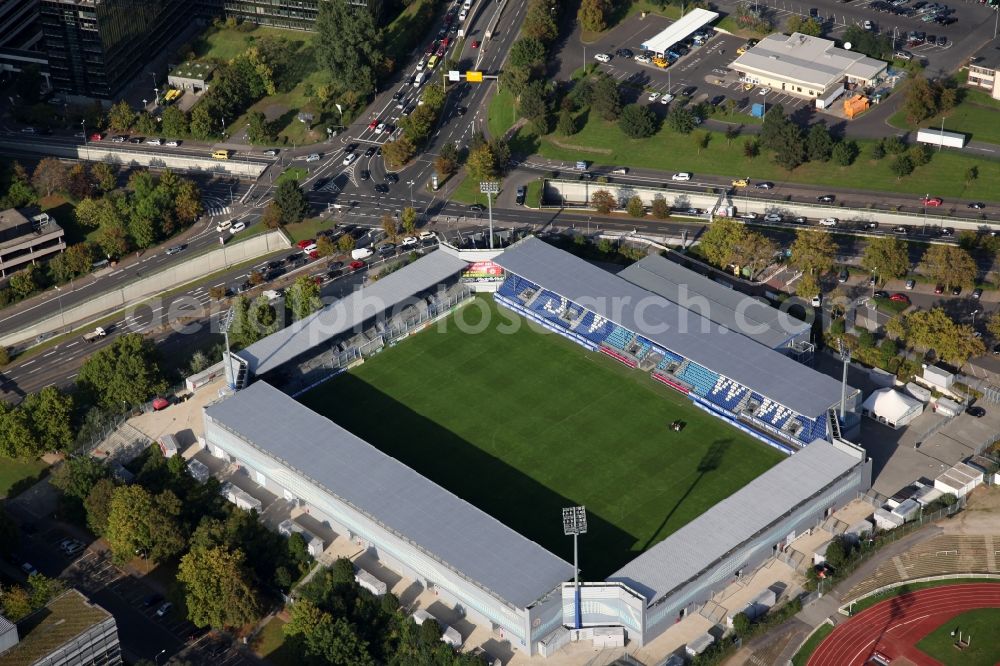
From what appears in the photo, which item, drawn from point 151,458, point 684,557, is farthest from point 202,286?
point 684,557

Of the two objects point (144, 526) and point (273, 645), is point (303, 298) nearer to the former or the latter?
point (144, 526)

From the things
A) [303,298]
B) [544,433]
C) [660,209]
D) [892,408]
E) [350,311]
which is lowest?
[544,433]

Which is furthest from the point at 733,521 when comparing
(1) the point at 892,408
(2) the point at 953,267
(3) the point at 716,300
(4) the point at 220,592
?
(2) the point at 953,267

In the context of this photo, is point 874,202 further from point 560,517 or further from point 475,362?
point 560,517

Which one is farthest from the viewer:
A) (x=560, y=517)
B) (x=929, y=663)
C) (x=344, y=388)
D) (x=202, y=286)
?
(x=202, y=286)

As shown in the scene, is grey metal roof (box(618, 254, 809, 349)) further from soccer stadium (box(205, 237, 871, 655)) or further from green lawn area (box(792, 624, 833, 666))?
green lawn area (box(792, 624, 833, 666))

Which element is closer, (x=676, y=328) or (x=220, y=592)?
(x=220, y=592)
